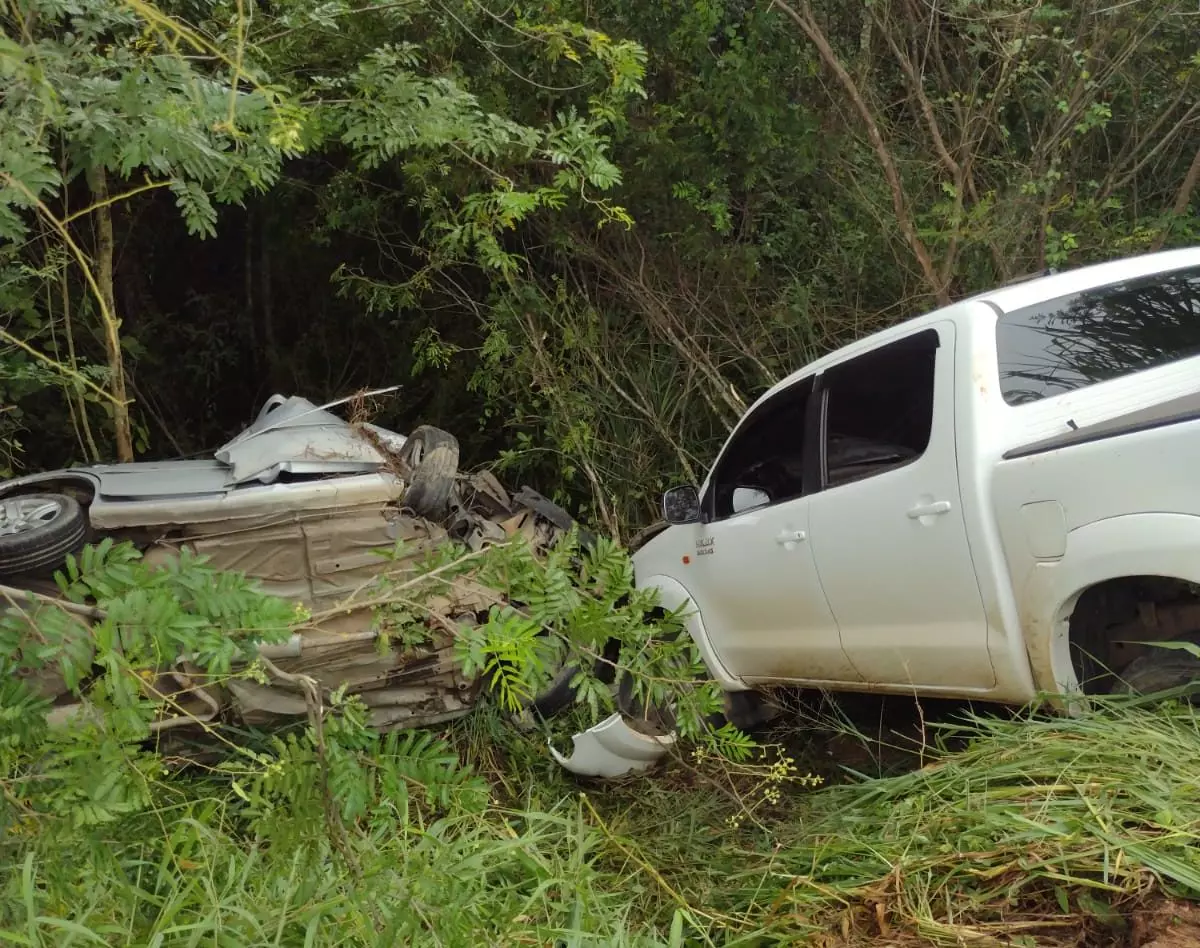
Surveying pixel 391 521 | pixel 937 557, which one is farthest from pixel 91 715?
pixel 937 557

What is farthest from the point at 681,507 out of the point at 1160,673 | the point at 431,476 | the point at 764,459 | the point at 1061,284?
the point at 1160,673

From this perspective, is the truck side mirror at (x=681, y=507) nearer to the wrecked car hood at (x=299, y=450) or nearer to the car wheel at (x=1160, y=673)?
the wrecked car hood at (x=299, y=450)

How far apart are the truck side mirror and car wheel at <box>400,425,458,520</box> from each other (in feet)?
3.91

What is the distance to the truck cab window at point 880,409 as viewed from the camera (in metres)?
3.27

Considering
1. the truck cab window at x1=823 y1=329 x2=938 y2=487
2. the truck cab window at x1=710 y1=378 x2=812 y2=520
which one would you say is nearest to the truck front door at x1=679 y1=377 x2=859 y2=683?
the truck cab window at x1=710 y1=378 x2=812 y2=520

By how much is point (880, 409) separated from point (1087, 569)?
1.27 meters

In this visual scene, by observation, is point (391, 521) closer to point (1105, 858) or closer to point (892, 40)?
point (1105, 858)

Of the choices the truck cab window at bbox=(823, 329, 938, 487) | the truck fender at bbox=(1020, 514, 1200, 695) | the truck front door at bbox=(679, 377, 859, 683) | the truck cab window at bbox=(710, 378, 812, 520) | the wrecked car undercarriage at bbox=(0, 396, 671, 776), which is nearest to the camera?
the truck fender at bbox=(1020, 514, 1200, 695)

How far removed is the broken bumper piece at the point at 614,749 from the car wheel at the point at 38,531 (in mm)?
2369

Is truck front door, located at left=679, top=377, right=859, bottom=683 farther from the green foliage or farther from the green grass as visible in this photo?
the green foliage

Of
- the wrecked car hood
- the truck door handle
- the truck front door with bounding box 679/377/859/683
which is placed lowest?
the truck front door with bounding box 679/377/859/683

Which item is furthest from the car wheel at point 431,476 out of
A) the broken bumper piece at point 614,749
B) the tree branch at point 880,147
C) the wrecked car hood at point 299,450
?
the tree branch at point 880,147

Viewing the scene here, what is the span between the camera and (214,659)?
7.22 ft

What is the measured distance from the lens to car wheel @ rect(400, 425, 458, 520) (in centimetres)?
466
